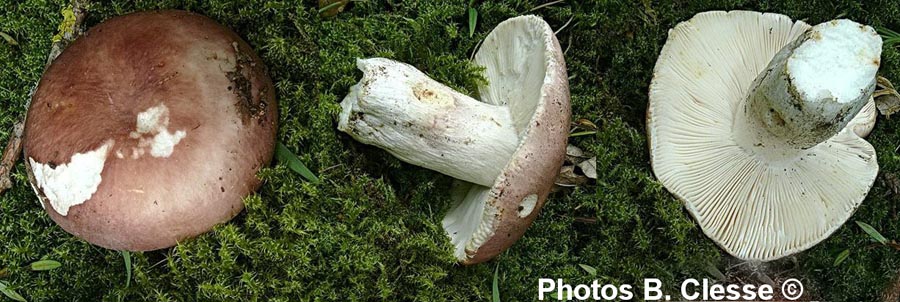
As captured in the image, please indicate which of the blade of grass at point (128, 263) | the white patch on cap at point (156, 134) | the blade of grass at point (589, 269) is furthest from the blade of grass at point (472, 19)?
the blade of grass at point (128, 263)

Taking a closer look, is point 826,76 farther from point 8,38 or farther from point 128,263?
point 8,38

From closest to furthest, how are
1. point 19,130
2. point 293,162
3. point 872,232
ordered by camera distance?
point 293,162 → point 19,130 → point 872,232

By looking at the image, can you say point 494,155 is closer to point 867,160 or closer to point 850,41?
point 850,41

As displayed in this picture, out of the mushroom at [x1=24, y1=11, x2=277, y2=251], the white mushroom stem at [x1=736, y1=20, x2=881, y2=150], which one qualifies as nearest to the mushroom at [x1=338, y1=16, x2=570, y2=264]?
the mushroom at [x1=24, y1=11, x2=277, y2=251]

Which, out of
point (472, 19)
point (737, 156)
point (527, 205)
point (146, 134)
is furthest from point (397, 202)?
point (737, 156)

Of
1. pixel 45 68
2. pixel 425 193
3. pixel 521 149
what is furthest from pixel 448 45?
pixel 45 68
